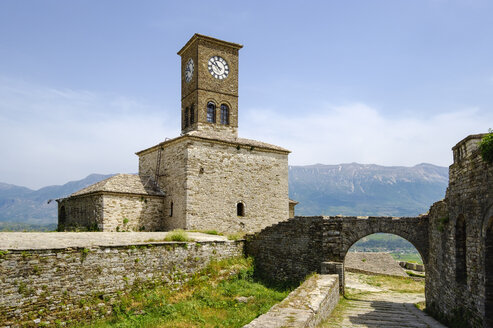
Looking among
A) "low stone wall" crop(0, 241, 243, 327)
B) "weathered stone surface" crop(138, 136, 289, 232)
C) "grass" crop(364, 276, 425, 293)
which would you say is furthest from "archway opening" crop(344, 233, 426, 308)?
"low stone wall" crop(0, 241, 243, 327)

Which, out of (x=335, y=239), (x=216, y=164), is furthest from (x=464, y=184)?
(x=216, y=164)

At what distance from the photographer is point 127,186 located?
22.4 metres

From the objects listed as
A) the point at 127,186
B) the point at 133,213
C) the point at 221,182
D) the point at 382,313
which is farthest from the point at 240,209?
the point at 382,313

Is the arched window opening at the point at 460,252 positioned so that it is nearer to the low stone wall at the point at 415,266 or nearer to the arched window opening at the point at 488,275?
the arched window opening at the point at 488,275

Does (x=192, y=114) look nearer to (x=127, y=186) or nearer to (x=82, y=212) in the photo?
(x=127, y=186)

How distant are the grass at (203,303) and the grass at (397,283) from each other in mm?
7337

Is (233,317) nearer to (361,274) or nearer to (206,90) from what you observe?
(361,274)

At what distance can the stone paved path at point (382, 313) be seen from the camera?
35.1 feet

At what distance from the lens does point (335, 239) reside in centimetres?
1688

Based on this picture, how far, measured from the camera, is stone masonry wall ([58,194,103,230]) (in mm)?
20938

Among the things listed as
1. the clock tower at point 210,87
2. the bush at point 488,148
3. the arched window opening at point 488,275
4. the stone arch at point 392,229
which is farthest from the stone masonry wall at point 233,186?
the bush at point 488,148

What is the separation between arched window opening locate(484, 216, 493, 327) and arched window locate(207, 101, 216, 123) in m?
20.0

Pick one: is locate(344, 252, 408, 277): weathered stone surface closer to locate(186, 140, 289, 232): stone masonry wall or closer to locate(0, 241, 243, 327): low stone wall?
locate(186, 140, 289, 232): stone masonry wall

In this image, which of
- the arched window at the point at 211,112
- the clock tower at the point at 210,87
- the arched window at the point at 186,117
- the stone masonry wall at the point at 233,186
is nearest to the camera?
the stone masonry wall at the point at 233,186
